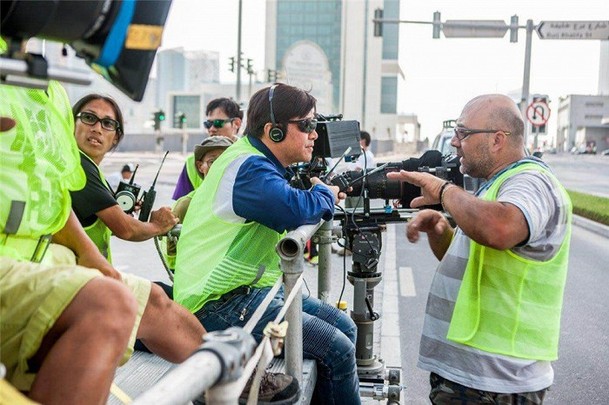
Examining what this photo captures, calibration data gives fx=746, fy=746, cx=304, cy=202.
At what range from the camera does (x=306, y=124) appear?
336 cm

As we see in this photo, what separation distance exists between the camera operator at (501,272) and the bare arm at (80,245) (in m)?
1.30

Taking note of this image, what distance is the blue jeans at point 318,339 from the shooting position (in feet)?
9.62

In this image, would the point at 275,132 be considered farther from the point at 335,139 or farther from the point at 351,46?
the point at 351,46

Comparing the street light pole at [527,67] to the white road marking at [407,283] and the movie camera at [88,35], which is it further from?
the movie camera at [88,35]

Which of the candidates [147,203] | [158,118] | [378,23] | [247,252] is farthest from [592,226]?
[158,118]

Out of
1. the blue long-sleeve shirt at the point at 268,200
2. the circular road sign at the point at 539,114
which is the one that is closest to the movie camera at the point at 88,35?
the blue long-sleeve shirt at the point at 268,200

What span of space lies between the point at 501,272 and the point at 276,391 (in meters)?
0.96

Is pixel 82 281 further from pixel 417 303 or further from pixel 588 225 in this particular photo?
pixel 588 225

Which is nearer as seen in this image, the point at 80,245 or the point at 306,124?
the point at 80,245

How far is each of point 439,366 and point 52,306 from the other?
70.2 inches

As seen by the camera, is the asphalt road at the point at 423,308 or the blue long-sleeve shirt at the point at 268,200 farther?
the asphalt road at the point at 423,308

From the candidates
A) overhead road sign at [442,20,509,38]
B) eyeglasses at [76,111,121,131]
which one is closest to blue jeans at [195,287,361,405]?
eyeglasses at [76,111,121,131]

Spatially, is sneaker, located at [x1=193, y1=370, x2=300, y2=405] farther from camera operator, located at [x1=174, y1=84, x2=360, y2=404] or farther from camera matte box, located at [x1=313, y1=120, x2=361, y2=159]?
camera matte box, located at [x1=313, y1=120, x2=361, y2=159]

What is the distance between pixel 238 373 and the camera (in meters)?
1.39
